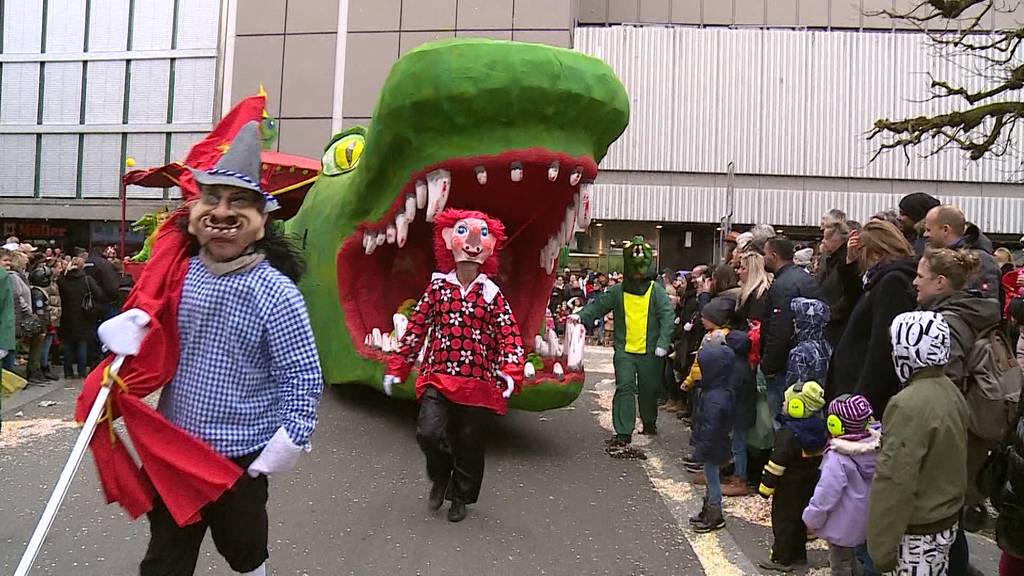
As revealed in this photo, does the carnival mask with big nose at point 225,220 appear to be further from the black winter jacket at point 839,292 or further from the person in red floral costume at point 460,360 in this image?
the black winter jacket at point 839,292

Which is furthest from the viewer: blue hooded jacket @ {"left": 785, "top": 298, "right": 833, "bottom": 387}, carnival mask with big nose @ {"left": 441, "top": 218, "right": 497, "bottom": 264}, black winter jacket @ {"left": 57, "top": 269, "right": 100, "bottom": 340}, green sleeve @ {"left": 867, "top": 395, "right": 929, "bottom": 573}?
black winter jacket @ {"left": 57, "top": 269, "right": 100, "bottom": 340}

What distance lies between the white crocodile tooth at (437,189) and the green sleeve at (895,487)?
2.75 meters

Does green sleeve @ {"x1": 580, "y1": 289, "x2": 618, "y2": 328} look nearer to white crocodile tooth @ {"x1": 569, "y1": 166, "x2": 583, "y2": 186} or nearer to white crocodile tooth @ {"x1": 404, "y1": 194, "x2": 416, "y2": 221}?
white crocodile tooth @ {"x1": 569, "y1": 166, "x2": 583, "y2": 186}

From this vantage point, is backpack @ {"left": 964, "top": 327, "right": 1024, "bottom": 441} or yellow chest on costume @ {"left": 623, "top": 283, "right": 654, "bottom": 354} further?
yellow chest on costume @ {"left": 623, "top": 283, "right": 654, "bottom": 354}

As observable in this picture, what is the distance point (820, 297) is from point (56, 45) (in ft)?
85.1

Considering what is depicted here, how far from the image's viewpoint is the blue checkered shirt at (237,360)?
7.48ft

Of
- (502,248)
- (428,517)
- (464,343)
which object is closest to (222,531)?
(428,517)

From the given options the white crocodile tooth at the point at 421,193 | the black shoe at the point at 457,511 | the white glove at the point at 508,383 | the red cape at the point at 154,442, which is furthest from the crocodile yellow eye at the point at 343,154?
the red cape at the point at 154,442

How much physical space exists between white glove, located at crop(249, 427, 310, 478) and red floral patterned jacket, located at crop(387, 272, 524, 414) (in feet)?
5.93

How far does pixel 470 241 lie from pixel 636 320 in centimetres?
218

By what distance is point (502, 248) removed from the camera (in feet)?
17.7

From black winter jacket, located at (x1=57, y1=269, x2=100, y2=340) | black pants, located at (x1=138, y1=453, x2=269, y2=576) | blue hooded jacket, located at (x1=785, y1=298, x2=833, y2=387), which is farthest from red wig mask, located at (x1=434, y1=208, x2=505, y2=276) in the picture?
black winter jacket, located at (x1=57, y1=269, x2=100, y2=340)

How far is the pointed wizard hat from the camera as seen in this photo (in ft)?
7.63

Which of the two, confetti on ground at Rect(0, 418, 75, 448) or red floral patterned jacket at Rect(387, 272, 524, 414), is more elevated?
red floral patterned jacket at Rect(387, 272, 524, 414)
